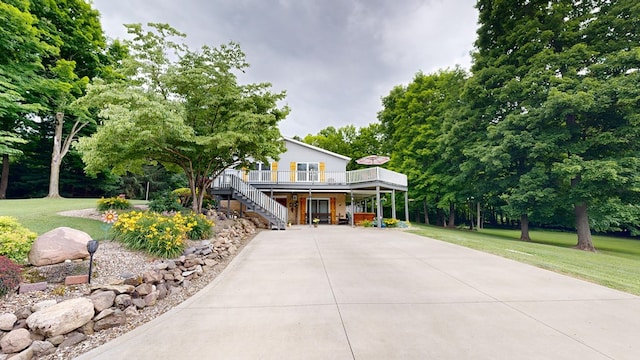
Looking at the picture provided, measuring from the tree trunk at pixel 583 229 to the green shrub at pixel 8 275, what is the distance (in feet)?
65.3

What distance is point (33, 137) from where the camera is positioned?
18125 mm

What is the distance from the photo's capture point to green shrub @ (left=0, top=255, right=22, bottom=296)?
3.32 metres

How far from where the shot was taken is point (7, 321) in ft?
9.22

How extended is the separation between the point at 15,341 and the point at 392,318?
4332mm

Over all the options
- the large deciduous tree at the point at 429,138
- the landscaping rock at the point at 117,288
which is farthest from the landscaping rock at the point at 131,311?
the large deciduous tree at the point at 429,138

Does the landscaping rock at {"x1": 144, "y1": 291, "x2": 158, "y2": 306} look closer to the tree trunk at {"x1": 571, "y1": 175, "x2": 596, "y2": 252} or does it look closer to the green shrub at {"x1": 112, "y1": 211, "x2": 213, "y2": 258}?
the green shrub at {"x1": 112, "y1": 211, "x2": 213, "y2": 258}

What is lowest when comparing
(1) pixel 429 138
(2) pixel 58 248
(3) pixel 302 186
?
(2) pixel 58 248

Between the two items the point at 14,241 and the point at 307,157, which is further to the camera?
the point at 307,157

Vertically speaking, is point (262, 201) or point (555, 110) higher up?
point (555, 110)

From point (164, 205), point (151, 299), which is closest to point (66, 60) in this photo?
point (164, 205)

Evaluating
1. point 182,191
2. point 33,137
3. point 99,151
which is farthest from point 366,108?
point 33,137

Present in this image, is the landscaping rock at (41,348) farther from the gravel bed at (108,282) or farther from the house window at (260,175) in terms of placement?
the house window at (260,175)

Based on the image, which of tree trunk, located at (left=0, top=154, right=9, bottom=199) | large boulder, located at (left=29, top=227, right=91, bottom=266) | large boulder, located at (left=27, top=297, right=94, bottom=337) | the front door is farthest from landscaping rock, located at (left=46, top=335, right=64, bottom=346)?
tree trunk, located at (left=0, top=154, right=9, bottom=199)

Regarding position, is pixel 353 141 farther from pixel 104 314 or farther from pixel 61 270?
pixel 104 314
